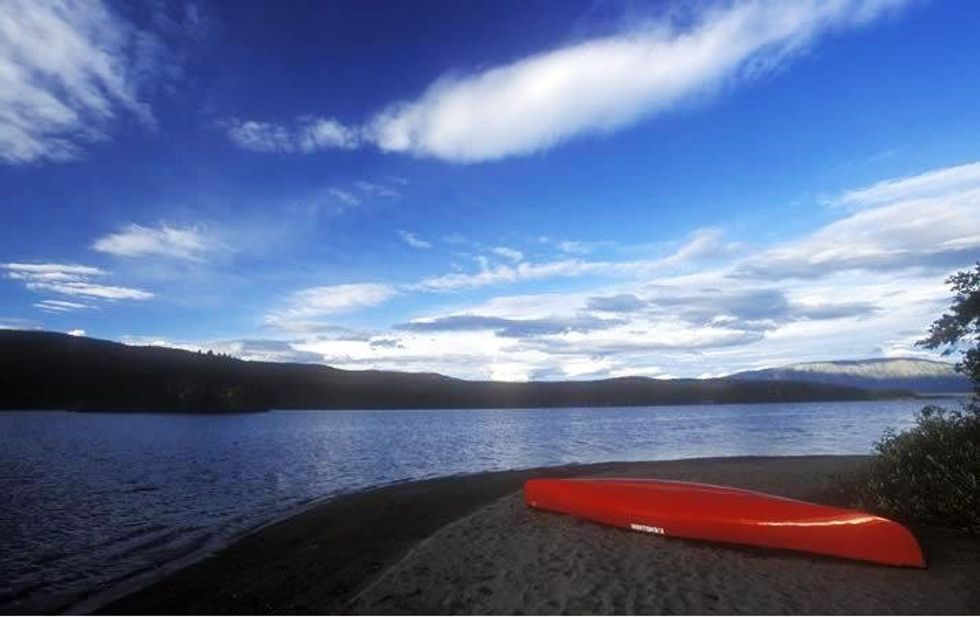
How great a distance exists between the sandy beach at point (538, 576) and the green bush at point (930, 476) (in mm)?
502

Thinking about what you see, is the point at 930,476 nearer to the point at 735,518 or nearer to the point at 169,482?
the point at 735,518

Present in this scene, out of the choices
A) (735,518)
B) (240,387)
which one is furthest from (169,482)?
(240,387)

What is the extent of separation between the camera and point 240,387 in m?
128

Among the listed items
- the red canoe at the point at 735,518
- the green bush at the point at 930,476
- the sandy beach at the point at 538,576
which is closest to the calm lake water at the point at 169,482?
the sandy beach at the point at 538,576

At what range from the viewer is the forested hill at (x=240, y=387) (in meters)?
123

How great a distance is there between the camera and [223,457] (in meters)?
37.8

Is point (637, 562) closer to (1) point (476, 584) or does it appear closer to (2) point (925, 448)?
(1) point (476, 584)

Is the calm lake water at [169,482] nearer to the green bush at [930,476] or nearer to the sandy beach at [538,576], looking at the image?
the sandy beach at [538,576]

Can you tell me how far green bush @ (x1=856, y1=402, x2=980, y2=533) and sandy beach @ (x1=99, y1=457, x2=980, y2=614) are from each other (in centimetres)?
50

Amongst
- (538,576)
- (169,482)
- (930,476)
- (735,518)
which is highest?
(930,476)

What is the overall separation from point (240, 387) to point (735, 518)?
432 feet

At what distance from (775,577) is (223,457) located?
36.6m

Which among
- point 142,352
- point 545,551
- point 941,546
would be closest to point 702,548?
point 545,551

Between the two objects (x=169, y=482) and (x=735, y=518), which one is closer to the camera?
(x=735, y=518)
